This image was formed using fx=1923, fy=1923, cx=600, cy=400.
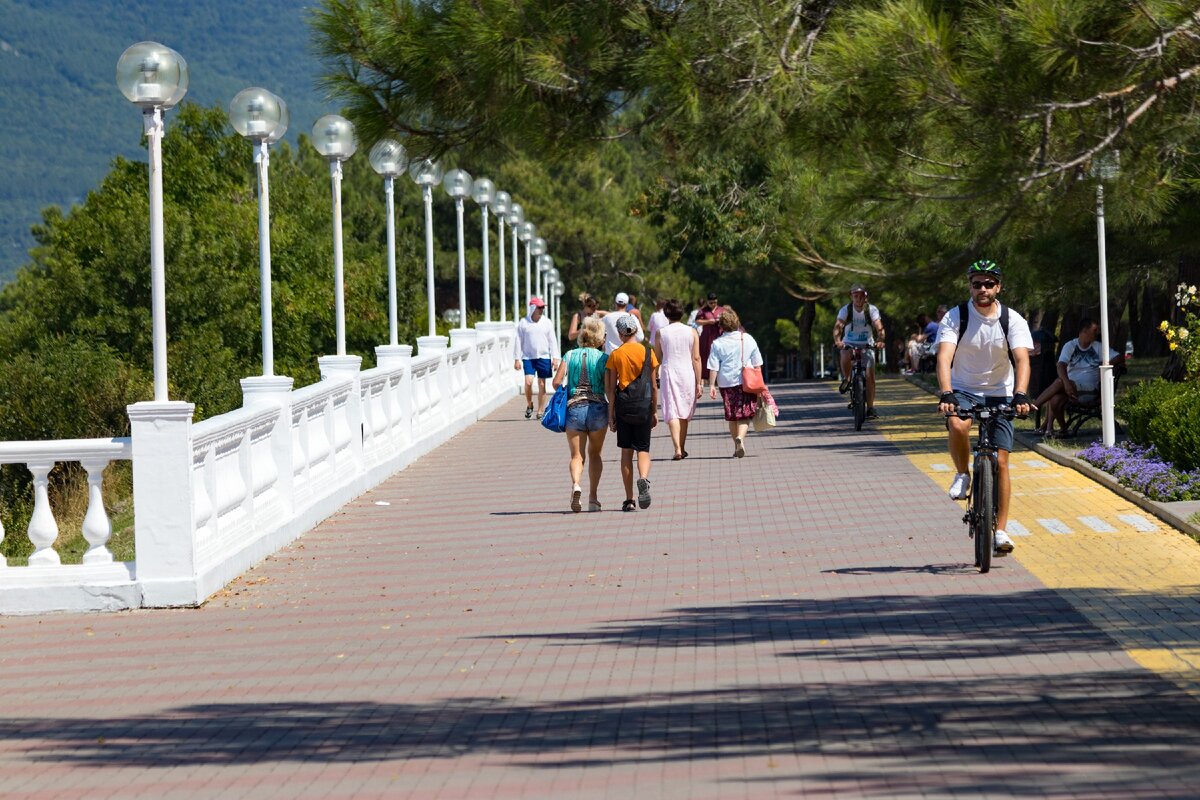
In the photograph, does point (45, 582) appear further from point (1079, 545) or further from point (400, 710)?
point (1079, 545)

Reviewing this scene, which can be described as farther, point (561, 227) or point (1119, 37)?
point (561, 227)

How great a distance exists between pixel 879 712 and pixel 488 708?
1.61 m

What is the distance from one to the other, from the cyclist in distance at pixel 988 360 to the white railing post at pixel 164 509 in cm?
450

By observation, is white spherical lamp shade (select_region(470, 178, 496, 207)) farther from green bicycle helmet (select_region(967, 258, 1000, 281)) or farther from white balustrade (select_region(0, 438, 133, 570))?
green bicycle helmet (select_region(967, 258, 1000, 281))

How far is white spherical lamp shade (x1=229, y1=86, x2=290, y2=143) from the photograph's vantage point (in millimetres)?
15055

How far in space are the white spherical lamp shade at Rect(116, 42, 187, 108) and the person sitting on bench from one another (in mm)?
11103

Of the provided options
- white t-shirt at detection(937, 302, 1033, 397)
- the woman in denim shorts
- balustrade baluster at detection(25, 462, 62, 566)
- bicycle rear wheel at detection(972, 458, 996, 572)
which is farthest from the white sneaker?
balustrade baluster at detection(25, 462, 62, 566)

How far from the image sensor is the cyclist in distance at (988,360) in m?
11.5

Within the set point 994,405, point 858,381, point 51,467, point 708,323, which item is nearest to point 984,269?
point 994,405

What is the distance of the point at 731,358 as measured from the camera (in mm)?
20344

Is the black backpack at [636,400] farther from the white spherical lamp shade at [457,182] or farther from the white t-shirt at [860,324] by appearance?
the white spherical lamp shade at [457,182]

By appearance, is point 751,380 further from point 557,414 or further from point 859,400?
point 557,414

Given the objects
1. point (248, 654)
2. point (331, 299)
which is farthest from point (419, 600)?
point (331, 299)

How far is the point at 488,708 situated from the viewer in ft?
25.9
